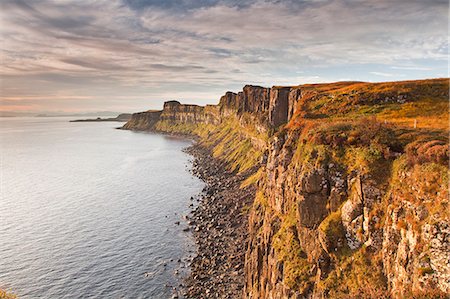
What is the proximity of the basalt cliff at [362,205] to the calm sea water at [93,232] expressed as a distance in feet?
74.9

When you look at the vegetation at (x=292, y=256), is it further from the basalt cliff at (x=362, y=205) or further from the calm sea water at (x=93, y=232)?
the calm sea water at (x=93, y=232)

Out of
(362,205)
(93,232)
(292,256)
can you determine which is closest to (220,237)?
(93,232)

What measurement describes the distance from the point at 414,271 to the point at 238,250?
42.6 m

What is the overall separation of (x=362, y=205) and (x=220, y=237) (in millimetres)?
44415

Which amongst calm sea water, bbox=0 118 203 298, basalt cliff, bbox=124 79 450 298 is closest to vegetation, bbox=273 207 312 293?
basalt cliff, bbox=124 79 450 298

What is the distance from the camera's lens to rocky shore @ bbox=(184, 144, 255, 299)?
4944cm

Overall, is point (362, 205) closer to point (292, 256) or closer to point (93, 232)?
point (292, 256)

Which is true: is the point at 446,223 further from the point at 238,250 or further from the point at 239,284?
the point at 238,250

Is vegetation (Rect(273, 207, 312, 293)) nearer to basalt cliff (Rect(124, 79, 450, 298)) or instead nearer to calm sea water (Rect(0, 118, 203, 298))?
basalt cliff (Rect(124, 79, 450, 298))

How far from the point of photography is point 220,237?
66875 mm

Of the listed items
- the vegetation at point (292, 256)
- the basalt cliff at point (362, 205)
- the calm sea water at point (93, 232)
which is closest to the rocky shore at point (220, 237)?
the calm sea water at point (93, 232)

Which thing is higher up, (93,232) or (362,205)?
(362,205)

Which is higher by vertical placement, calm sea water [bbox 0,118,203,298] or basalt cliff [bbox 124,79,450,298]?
basalt cliff [bbox 124,79,450,298]

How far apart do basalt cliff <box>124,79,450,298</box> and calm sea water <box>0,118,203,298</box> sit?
2284 centimetres
